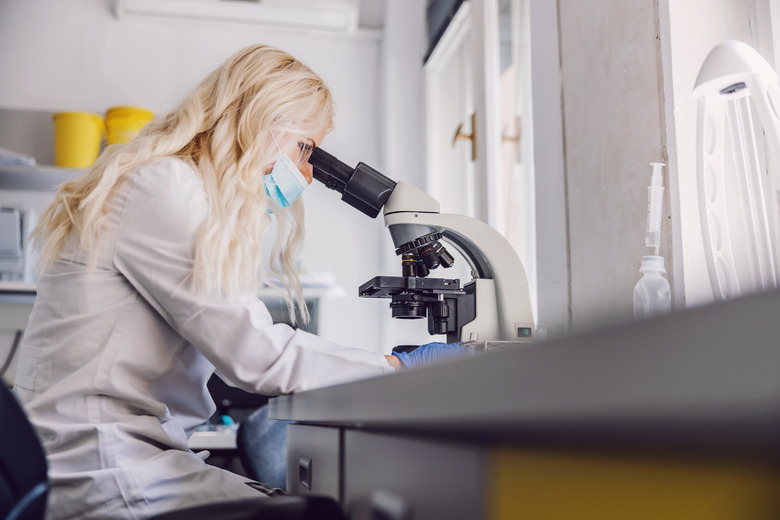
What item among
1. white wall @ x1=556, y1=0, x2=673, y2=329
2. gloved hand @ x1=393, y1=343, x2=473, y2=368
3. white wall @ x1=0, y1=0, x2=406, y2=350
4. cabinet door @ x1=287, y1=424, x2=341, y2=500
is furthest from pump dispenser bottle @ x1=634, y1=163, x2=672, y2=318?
white wall @ x1=0, y1=0, x2=406, y2=350

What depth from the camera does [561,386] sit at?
28 centimetres

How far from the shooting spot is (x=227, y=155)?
114 cm

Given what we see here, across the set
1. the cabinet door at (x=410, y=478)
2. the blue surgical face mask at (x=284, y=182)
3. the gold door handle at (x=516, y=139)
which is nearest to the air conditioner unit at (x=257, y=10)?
the gold door handle at (x=516, y=139)

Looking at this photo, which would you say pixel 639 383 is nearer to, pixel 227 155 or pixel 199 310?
pixel 199 310

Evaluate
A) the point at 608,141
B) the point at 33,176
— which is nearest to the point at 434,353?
the point at 608,141

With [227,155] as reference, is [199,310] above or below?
below

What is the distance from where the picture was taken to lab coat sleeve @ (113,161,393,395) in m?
0.87

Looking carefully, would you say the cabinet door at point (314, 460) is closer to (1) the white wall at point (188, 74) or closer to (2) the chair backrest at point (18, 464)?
(2) the chair backrest at point (18, 464)

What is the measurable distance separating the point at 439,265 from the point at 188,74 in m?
2.42

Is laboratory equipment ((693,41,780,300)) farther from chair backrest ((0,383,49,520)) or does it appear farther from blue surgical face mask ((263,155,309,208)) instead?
chair backrest ((0,383,49,520))

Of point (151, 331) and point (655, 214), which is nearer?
point (151, 331)

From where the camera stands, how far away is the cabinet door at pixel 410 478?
388mm

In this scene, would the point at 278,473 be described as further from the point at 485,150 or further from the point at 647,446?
the point at 647,446

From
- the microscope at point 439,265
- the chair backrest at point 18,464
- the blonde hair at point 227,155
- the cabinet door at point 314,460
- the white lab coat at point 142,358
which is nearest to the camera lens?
the chair backrest at point 18,464
